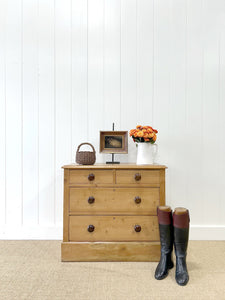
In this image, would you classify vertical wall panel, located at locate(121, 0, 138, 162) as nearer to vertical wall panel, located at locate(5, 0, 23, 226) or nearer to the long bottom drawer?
the long bottom drawer

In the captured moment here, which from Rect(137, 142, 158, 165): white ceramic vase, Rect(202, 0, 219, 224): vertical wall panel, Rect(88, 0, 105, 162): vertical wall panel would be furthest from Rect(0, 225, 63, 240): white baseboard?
Rect(202, 0, 219, 224): vertical wall panel

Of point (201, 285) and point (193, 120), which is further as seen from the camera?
point (193, 120)

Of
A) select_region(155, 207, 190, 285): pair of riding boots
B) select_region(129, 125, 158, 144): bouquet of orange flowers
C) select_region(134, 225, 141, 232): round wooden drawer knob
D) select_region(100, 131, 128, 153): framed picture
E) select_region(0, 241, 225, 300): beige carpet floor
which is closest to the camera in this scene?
select_region(0, 241, 225, 300): beige carpet floor

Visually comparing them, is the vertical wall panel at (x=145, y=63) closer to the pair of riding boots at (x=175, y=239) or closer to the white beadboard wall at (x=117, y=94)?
the white beadboard wall at (x=117, y=94)

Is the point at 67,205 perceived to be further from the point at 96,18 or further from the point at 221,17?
the point at 221,17

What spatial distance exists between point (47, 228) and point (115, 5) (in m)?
2.46

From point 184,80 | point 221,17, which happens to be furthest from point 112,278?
point 221,17

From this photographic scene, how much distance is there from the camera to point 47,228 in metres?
2.46

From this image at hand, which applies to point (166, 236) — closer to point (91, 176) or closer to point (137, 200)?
point (137, 200)

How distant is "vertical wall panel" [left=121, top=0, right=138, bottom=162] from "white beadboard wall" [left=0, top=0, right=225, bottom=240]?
0.03ft

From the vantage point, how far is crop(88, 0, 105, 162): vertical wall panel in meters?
2.48

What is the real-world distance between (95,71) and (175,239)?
71.1 inches

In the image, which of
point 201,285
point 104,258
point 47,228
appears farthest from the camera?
point 47,228

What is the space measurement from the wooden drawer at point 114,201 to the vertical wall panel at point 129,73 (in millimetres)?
592
